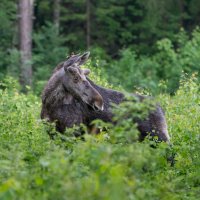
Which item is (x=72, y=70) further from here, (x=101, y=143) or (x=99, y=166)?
(x=99, y=166)

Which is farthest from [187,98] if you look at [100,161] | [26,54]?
[26,54]

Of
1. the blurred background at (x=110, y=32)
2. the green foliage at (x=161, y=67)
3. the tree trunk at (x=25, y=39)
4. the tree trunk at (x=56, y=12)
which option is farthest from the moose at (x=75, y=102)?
the tree trunk at (x=56, y=12)

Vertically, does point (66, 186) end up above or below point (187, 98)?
above

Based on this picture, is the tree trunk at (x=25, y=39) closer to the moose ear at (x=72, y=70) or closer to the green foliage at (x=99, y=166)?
the moose ear at (x=72, y=70)

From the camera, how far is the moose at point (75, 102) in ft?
36.8

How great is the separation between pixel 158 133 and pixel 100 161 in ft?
15.8

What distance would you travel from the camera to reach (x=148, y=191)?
25.4 feet

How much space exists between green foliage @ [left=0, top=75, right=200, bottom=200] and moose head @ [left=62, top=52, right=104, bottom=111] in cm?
67

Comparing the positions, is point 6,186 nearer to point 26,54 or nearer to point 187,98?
point 187,98

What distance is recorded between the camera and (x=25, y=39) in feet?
97.5

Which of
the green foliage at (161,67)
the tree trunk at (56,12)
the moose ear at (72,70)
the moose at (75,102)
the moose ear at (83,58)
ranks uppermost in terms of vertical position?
the moose ear at (83,58)

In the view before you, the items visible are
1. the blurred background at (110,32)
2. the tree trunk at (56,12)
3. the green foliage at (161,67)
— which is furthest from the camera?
the tree trunk at (56,12)

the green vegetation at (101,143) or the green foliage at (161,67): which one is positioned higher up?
the green vegetation at (101,143)

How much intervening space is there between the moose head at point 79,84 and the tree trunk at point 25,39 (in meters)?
16.8
